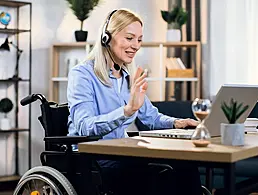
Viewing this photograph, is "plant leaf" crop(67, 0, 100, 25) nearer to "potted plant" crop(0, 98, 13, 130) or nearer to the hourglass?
"potted plant" crop(0, 98, 13, 130)

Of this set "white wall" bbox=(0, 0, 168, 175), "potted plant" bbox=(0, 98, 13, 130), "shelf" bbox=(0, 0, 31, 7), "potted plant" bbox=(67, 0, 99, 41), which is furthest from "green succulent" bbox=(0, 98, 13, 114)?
"potted plant" bbox=(67, 0, 99, 41)

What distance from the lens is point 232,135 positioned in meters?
1.88

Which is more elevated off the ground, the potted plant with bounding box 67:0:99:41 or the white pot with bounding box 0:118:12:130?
the potted plant with bounding box 67:0:99:41

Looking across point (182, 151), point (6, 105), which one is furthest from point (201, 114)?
point (6, 105)

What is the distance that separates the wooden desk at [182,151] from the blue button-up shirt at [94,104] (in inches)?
7.0

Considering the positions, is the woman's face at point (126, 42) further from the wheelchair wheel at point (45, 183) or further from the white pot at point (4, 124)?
the white pot at point (4, 124)

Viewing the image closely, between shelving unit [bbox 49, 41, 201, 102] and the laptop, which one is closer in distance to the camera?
the laptop

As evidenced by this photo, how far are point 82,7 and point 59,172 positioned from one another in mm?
2857

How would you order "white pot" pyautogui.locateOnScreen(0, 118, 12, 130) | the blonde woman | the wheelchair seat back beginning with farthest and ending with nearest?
1. "white pot" pyautogui.locateOnScreen(0, 118, 12, 130)
2. the wheelchair seat back
3. the blonde woman

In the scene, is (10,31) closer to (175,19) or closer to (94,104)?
(175,19)

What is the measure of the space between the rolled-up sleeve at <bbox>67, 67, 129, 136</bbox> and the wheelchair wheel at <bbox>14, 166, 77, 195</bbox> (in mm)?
207

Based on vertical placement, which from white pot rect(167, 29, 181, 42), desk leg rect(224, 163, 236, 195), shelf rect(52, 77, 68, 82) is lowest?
desk leg rect(224, 163, 236, 195)

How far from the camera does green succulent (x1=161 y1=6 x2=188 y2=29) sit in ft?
16.2

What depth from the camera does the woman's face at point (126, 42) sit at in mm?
2455
